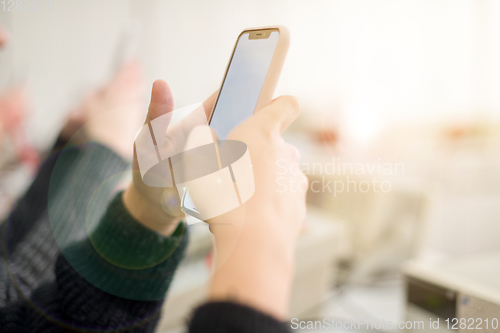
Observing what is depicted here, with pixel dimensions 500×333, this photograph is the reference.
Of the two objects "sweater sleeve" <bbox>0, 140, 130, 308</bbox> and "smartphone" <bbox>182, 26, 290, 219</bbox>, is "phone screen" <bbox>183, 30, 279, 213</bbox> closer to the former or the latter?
"smartphone" <bbox>182, 26, 290, 219</bbox>

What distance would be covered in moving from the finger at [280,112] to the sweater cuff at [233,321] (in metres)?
A: 0.10

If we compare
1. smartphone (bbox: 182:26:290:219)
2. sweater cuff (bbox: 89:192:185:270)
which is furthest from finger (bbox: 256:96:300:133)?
sweater cuff (bbox: 89:192:185:270)

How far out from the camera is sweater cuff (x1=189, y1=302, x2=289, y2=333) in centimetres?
12

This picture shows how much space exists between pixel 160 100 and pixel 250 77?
0.21 ft

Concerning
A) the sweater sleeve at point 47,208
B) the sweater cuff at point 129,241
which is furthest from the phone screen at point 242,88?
the sweater sleeve at point 47,208

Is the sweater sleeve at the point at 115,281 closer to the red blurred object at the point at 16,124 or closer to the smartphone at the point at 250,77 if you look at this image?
the smartphone at the point at 250,77

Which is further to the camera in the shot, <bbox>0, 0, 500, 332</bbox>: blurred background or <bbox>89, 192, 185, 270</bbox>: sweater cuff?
<bbox>0, 0, 500, 332</bbox>: blurred background

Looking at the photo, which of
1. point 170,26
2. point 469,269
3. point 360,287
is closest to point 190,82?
point 170,26

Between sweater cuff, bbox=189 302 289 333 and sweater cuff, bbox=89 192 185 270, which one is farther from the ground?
sweater cuff, bbox=189 302 289 333

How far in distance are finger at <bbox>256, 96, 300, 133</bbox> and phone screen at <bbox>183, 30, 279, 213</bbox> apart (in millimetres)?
26

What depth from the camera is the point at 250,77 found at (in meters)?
0.20

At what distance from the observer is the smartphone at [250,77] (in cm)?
19

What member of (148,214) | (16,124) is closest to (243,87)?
(148,214)

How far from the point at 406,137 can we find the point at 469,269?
1.43 meters
